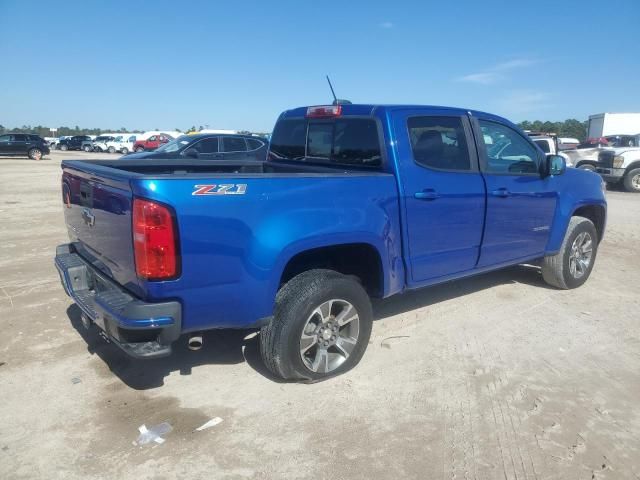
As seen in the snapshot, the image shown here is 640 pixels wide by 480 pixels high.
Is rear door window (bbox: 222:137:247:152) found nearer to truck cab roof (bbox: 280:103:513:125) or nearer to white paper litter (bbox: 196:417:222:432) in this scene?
truck cab roof (bbox: 280:103:513:125)

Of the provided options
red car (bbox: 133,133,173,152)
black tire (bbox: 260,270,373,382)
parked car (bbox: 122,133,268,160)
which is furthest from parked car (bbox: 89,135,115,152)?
black tire (bbox: 260,270,373,382)

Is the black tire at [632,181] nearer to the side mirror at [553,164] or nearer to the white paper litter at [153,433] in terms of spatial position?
the side mirror at [553,164]

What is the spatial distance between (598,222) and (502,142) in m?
2.14

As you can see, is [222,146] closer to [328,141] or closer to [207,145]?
[207,145]

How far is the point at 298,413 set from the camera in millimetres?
3178

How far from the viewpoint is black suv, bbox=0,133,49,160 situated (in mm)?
30406

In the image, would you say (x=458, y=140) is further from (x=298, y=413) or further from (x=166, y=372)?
(x=166, y=372)

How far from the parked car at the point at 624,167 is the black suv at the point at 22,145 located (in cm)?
3032

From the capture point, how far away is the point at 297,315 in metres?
3.23

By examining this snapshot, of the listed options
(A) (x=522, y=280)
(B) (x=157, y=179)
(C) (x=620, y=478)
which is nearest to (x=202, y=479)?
(B) (x=157, y=179)

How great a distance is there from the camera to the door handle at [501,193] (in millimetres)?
4437

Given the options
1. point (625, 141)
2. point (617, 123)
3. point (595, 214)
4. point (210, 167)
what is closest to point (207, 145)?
point (210, 167)

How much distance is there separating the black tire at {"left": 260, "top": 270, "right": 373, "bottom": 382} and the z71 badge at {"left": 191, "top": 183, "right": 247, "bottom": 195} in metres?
0.78

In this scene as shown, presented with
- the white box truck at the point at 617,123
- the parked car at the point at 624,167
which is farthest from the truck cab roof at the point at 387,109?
the white box truck at the point at 617,123
